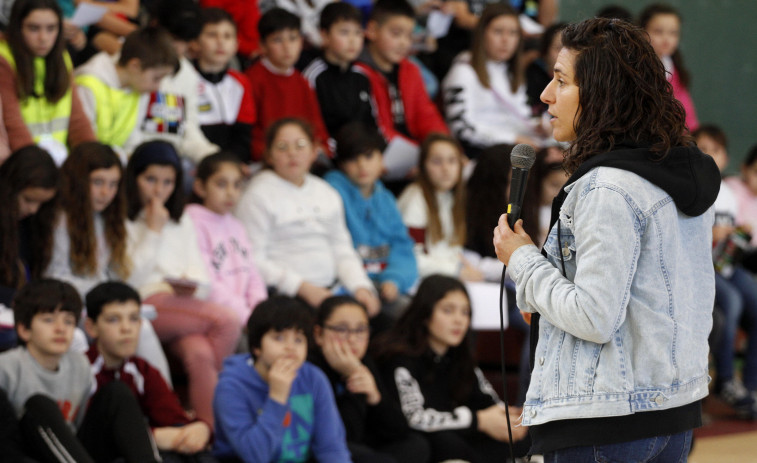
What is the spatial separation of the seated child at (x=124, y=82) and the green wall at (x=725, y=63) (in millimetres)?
4181

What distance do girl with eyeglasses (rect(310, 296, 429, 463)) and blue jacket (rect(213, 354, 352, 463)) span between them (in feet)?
0.70

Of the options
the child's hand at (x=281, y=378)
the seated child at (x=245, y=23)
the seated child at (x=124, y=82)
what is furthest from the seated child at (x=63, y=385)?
the seated child at (x=245, y=23)

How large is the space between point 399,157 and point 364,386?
156cm

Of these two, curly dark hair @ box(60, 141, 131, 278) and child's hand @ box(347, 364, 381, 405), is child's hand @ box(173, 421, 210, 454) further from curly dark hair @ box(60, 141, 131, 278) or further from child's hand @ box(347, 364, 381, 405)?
curly dark hair @ box(60, 141, 131, 278)

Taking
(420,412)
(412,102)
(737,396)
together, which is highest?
(412,102)

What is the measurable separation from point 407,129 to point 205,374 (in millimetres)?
2067

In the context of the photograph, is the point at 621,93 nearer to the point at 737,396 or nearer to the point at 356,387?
the point at 356,387

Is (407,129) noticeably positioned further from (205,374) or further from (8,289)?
(8,289)

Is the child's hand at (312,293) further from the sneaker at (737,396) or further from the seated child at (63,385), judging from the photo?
the sneaker at (737,396)

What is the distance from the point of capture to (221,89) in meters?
4.49

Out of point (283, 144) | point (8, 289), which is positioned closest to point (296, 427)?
point (8, 289)

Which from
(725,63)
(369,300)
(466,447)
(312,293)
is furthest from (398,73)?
(725,63)

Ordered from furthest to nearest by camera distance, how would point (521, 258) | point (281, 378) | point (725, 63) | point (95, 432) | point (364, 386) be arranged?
point (725, 63), point (364, 386), point (281, 378), point (95, 432), point (521, 258)

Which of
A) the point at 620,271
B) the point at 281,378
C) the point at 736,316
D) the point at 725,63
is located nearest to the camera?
the point at 620,271
